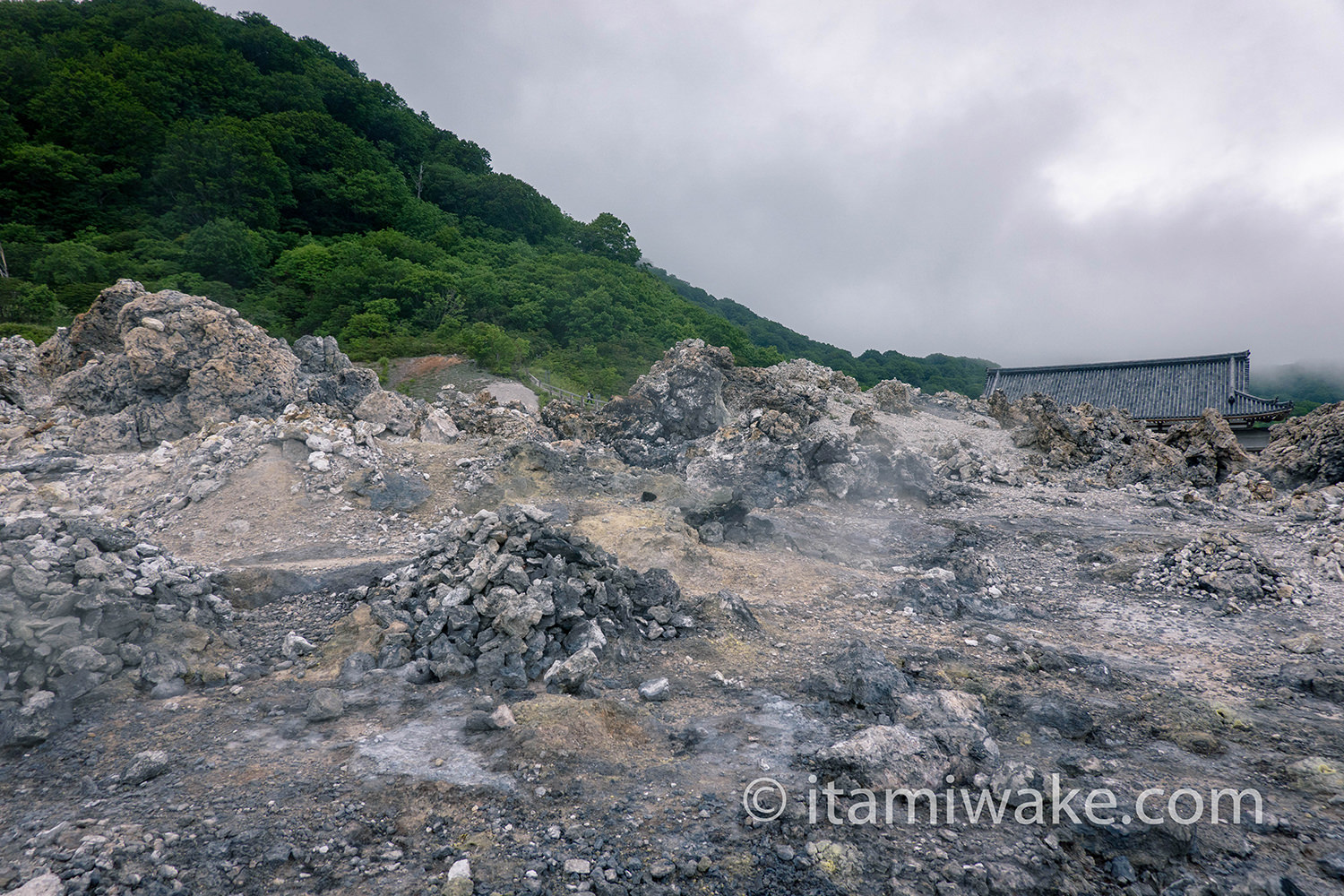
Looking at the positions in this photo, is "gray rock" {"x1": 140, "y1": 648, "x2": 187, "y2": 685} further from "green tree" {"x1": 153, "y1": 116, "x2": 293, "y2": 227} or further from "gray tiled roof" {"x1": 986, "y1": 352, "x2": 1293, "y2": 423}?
"green tree" {"x1": 153, "y1": 116, "x2": 293, "y2": 227}

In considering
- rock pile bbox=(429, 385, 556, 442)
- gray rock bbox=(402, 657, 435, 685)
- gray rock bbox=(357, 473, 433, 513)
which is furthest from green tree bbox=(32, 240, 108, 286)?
gray rock bbox=(402, 657, 435, 685)

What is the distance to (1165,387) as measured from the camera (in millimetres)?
24719

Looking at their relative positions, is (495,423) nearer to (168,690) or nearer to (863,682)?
(168,690)

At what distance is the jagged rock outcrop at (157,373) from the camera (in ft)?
42.9

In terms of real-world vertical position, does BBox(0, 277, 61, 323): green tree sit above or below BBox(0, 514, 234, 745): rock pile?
above

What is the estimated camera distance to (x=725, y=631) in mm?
7250

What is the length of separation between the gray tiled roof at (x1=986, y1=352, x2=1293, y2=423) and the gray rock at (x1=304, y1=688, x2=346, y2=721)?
27.3 meters

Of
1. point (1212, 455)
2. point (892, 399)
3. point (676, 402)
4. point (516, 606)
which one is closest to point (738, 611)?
point (516, 606)

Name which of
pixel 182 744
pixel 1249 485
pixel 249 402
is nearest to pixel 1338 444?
pixel 1249 485

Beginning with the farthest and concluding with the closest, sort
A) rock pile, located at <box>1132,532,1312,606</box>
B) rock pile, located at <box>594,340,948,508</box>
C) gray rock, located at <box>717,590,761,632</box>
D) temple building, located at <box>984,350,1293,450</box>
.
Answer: temple building, located at <box>984,350,1293,450</box> < rock pile, located at <box>594,340,948,508</box> < rock pile, located at <box>1132,532,1312,606</box> < gray rock, located at <box>717,590,761,632</box>

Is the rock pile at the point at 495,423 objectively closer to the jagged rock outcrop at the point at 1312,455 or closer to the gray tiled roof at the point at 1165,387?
the jagged rock outcrop at the point at 1312,455

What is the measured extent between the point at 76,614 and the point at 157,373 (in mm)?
10411

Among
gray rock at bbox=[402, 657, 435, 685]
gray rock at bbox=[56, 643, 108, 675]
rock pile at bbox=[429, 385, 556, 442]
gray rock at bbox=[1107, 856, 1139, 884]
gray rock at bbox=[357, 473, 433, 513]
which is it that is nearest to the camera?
gray rock at bbox=[1107, 856, 1139, 884]

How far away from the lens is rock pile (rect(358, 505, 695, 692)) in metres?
6.07
